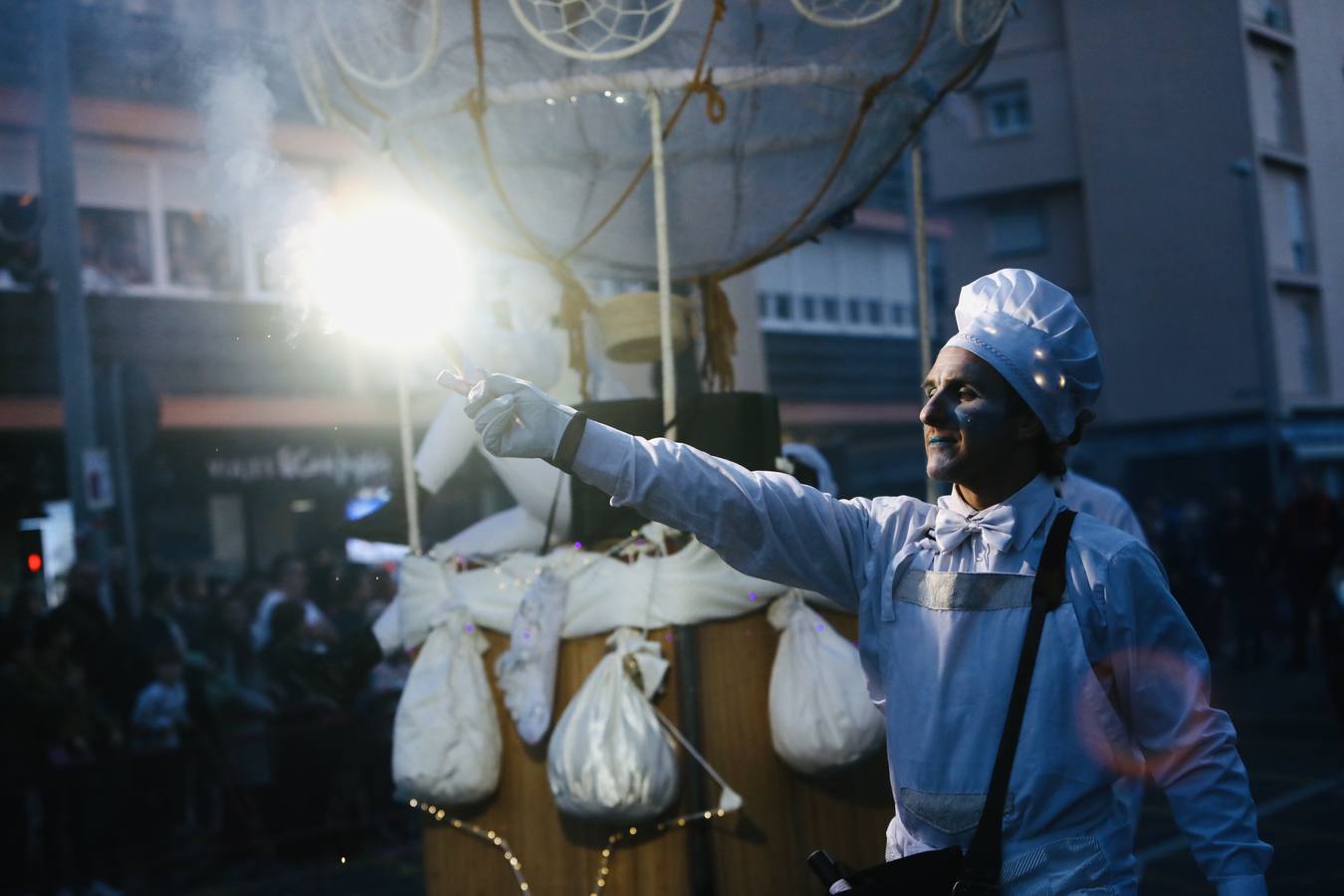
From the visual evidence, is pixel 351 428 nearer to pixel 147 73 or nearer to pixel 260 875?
pixel 147 73

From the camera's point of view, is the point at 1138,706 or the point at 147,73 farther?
the point at 147,73

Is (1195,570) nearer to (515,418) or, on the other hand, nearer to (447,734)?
(447,734)

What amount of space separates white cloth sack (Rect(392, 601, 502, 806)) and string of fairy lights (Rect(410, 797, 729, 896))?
127 mm

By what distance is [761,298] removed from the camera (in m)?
→ 23.9

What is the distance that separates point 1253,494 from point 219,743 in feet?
44.3

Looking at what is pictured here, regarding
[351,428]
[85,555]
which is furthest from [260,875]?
[351,428]

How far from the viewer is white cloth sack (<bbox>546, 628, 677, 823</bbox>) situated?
3479 mm

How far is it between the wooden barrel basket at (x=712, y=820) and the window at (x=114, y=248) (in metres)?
12.1

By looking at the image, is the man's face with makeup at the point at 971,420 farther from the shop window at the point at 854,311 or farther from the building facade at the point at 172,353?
the shop window at the point at 854,311

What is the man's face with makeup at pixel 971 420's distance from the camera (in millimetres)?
2482

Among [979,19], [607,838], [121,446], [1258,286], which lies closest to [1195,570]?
[1258,286]

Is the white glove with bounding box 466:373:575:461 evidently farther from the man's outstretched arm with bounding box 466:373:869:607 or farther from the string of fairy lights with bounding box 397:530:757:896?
the string of fairy lights with bounding box 397:530:757:896

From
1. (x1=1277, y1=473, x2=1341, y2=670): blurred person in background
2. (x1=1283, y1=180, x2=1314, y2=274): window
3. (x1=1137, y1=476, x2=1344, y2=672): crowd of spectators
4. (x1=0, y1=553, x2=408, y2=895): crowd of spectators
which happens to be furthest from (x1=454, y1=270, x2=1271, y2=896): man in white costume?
(x1=1277, y1=473, x2=1341, y2=670): blurred person in background

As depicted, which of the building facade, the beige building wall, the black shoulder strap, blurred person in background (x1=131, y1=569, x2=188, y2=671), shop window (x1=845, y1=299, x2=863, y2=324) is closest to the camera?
the black shoulder strap
